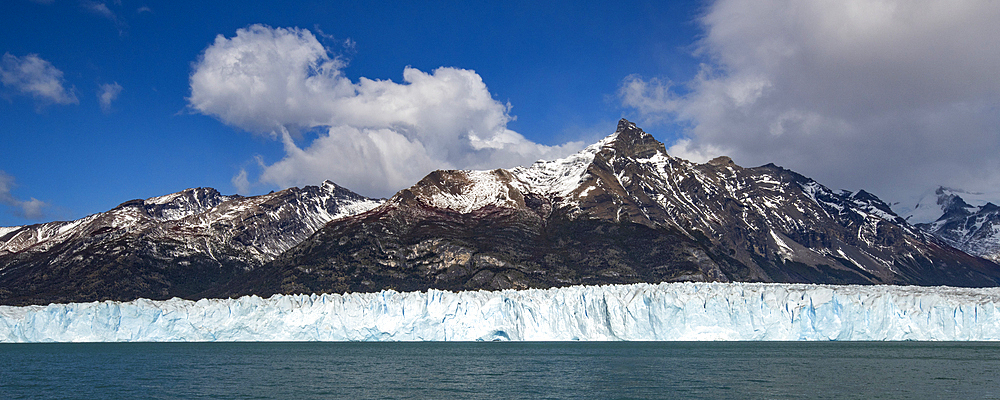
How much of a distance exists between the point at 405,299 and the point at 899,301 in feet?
165

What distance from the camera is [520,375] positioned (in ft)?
165

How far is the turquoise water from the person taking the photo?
40.6 meters

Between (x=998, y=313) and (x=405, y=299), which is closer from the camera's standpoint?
(x=998, y=313)

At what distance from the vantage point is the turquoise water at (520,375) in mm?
40594

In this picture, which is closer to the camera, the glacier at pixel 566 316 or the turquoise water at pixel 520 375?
the turquoise water at pixel 520 375

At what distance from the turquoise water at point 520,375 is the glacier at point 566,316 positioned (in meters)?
3.50

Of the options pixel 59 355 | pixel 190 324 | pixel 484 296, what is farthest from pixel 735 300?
pixel 59 355

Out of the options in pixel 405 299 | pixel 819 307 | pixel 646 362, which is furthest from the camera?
pixel 405 299

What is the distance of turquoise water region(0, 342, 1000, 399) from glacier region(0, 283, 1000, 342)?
350cm

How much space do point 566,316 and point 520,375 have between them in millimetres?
29917

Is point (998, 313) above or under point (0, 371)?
above

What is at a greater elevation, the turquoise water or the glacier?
the glacier

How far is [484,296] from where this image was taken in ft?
273

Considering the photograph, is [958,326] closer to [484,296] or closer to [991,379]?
[991,379]
